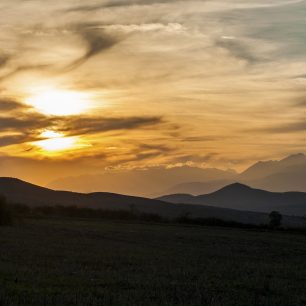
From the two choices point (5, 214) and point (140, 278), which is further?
point (5, 214)

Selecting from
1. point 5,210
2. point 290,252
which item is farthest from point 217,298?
point 5,210

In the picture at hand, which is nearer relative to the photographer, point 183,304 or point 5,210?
point 183,304

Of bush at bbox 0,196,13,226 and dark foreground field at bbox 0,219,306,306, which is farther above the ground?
bush at bbox 0,196,13,226

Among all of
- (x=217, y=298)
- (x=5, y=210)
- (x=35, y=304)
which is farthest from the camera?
(x=5, y=210)

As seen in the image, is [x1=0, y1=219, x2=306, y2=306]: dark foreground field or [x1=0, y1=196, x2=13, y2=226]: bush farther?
[x1=0, y1=196, x2=13, y2=226]: bush

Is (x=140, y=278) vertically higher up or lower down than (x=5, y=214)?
lower down

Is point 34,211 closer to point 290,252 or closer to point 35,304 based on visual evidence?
point 290,252

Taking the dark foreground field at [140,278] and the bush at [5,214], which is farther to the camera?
the bush at [5,214]

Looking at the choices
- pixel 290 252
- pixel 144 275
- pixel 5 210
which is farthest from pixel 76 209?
pixel 144 275

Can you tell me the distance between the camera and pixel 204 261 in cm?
2866

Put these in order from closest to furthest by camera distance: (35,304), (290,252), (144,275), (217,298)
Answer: (35,304) → (217,298) → (144,275) → (290,252)

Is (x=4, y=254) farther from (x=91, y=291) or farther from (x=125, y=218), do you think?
(x=125, y=218)

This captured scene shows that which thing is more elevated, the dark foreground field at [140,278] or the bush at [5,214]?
the bush at [5,214]

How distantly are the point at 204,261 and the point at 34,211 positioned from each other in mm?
70766
